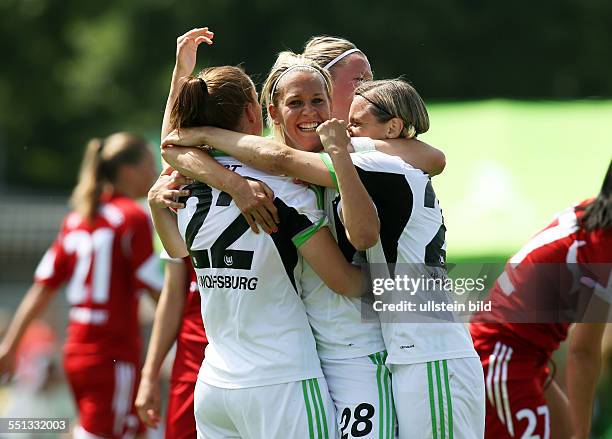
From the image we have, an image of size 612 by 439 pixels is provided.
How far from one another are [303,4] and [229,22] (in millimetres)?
1631

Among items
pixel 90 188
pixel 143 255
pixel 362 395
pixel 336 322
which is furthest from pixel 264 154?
pixel 90 188

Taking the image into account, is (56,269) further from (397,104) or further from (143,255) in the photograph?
(397,104)

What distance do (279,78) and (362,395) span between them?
1190 mm

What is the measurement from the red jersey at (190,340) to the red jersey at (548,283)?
1.23 m

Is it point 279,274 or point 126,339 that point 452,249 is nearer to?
point 126,339

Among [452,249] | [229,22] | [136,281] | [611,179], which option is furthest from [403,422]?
[229,22]

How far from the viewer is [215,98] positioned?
4.07 m

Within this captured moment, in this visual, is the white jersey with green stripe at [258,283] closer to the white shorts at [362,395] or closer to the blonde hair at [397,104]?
the white shorts at [362,395]

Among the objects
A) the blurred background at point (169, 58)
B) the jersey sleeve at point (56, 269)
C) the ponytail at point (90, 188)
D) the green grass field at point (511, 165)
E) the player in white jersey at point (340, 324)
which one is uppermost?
the blurred background at point (169, 58)

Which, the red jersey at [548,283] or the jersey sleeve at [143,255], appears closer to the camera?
the red jersey at [548,283]

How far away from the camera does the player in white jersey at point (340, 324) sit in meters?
3.89

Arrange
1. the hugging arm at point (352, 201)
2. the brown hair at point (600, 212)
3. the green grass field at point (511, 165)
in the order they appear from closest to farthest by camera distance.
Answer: the hugging arm at point (352, 201) → the brown hair at point (600, 212) → the green grass field at point (511, 165)

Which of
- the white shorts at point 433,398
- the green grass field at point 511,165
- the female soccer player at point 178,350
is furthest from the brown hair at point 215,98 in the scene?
the green grass field at point 511,165

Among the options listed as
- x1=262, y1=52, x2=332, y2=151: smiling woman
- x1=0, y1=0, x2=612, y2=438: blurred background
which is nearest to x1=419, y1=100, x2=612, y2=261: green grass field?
x1=262, y1=52, x2=332, y2=151: smiling woman
